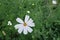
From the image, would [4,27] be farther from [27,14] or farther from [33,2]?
[33,2]

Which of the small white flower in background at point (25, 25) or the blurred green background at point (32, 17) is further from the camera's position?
the blurred green background at point (32, 17)

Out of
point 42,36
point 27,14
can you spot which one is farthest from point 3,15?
point 42,36

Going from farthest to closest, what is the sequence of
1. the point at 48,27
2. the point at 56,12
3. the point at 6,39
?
the point at 56,12
the point at 48,27
the point at 6,39

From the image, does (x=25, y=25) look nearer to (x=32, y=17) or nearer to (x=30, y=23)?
(x=30, y=23)

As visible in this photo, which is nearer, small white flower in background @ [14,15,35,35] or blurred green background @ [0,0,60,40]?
small white flower in background @ [14,15,35,35]

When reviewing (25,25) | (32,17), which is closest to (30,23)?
(25,25)
